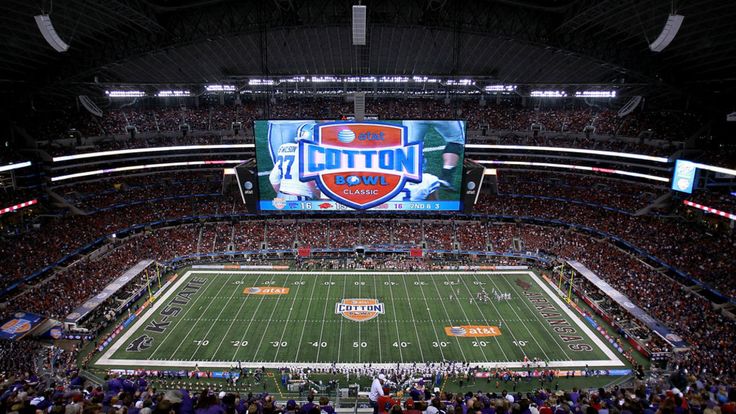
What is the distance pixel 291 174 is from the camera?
41312 millimetres

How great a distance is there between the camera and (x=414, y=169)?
41156mm

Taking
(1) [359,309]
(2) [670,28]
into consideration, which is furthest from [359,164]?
(2) [670,28]

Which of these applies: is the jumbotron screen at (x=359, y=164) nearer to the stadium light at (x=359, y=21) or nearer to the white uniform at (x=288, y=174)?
the white uniform at (x=288, y=174)

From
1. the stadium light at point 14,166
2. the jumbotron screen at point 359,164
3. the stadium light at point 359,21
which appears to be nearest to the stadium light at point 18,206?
the stadium light at point 14,166

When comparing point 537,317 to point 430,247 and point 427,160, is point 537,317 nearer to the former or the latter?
point 430,247

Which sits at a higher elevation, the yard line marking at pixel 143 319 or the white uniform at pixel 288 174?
the white uniform at pixel 288 174

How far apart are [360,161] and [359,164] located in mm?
300

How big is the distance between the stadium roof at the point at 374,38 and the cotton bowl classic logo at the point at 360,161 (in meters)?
8.44

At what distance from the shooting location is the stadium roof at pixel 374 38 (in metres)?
29.4

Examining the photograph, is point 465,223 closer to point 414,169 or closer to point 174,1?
point 414,169

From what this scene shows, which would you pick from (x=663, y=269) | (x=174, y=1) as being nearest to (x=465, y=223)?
(x=663, y=269)

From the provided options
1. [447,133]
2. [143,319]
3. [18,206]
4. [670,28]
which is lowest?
[143,319]

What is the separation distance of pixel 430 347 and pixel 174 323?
60.7ft

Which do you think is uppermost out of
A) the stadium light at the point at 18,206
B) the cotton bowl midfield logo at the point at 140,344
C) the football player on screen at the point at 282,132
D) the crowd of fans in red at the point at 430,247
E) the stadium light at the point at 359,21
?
the stadium light at the point at 359,21
